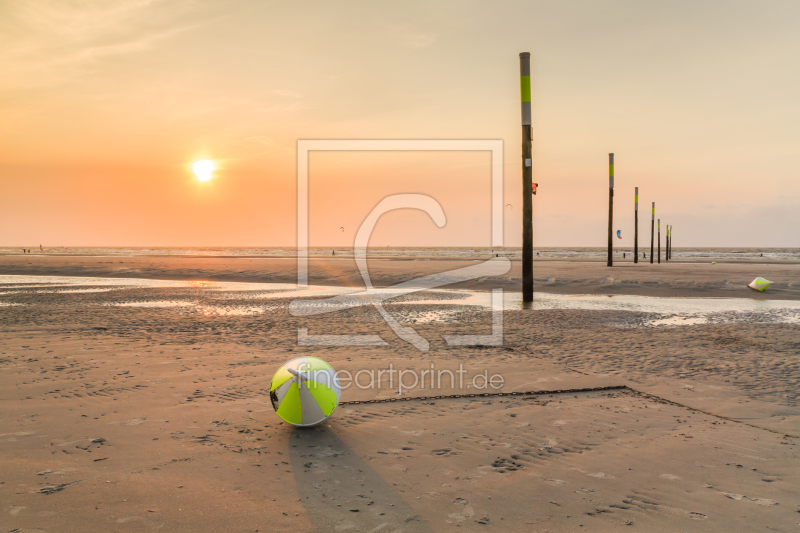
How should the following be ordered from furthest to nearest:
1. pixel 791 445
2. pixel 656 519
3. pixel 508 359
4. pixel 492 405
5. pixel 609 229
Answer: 1. pixel 609 229
2. pixel 508 359
3. pixel 492 405
4. pixel 791 445
5. pixel 656 519

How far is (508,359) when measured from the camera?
8000mm

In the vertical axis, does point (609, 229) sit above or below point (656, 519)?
above

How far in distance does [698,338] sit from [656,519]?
7373mm

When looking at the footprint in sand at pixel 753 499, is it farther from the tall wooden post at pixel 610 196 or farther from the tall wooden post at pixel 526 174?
the tall wooden post at pixel 610 196

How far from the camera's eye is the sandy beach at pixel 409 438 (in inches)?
132

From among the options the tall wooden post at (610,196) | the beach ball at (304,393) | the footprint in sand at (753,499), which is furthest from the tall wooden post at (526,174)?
the tall wooden post at (610,196)

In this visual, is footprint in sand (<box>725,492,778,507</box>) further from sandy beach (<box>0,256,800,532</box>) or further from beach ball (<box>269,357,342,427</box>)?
Answer: beach ball (<box>269,357,342,427</box>)

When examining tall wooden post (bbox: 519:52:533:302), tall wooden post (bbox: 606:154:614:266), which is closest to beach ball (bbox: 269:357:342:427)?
tall wooden post (bbox: 519:52:533:302)

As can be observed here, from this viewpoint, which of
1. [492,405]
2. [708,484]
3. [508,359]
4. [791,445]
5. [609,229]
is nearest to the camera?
[708,484]

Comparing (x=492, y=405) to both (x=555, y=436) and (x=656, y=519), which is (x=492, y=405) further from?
(x=656, y=519)

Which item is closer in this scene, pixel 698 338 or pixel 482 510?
pixel 482 510

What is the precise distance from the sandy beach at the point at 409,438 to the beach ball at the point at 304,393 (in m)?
0.15

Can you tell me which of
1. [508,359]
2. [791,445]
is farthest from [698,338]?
[791,445]

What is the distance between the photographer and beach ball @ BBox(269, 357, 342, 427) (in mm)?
4801
